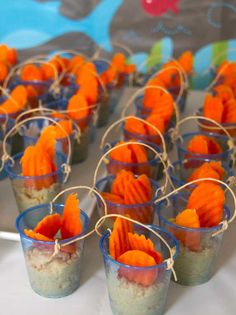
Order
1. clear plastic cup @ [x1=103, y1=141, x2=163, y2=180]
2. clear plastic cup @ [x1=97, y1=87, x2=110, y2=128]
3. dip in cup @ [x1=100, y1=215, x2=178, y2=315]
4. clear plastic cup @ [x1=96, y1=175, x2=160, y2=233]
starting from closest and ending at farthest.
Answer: dip in cup @ [x1=100, y1=215, x2=178, y2=315] → clear plastic cup @ [x1=96, y1=175, x2=160, y2=233] → clear plastic cup @ [x1=103, y1=141, x2=163, y2=180] → clear plastic cup @ [x1=97, y1=87, x2=110, y2=128]

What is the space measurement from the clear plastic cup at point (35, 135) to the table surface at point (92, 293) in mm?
214

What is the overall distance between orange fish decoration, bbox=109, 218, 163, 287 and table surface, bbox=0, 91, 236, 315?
9 cm

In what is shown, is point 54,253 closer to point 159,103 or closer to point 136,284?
point 136,284

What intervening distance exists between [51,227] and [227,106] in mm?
575

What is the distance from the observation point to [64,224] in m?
0.73

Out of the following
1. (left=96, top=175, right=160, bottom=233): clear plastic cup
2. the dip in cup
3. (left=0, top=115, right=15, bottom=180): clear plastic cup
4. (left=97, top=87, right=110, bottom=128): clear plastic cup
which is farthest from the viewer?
(left=97, top=87, right=110, bottom=128): clear plastic cup

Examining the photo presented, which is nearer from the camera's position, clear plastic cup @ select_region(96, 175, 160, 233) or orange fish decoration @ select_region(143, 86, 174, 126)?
clear plastic cup @ select_region(96, 175, 160, 233)

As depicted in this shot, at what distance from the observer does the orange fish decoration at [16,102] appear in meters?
1.12

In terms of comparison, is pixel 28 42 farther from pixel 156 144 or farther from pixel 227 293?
pixel 227 293

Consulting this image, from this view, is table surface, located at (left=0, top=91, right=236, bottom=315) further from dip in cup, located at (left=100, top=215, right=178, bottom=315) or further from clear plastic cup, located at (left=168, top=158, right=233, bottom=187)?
clear plastic cup, located at (left=168, top=158, right=233, bottom=187)

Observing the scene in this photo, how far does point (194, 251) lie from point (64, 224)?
0.64 feet

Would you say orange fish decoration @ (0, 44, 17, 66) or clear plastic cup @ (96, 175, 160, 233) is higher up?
orange fish decoration @ (0, 44, 17, 66)

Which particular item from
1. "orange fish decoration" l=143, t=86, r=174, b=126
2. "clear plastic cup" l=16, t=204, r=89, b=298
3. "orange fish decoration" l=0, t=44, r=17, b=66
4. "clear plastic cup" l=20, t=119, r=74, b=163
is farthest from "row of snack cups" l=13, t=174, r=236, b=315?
"orange fish decoration" l=0, t=44, r=17, b=66

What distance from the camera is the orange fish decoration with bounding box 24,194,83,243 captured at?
0.71m
